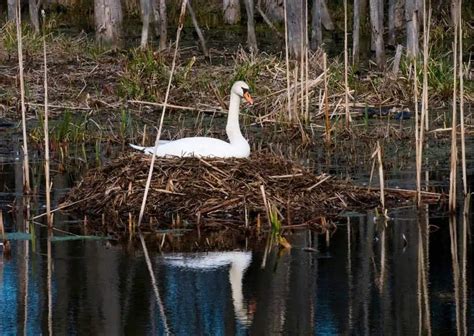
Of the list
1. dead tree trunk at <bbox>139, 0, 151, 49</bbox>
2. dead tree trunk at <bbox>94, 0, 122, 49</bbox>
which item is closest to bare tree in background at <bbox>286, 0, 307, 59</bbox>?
dead tree trunk at <bbox>139, 0, 151, 49</bbox>

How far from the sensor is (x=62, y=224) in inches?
537

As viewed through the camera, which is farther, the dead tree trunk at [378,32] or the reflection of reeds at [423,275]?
the dead tree trunk at [378,32]

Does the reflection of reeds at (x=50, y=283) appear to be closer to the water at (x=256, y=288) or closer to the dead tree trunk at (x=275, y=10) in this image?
the water at (x=256, y=288)

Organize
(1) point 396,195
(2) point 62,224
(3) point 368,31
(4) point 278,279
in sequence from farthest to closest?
1. (3) point 368,31
2. (1) point 396,195
3. (2) point 62,224
4. (4) point 278,279

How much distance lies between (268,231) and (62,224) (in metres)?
2.02

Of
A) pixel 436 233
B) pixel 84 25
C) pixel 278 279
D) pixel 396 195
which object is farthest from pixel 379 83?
pixel 84 25

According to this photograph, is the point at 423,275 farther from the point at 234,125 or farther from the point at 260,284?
the point at 234,125

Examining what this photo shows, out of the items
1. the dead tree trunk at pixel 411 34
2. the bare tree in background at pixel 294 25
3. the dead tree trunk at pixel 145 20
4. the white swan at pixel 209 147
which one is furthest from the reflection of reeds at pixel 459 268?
the dead tree trunk at pixel 145 20

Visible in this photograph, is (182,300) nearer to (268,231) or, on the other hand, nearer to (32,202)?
(268,231)

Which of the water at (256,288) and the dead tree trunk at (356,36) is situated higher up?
the dead tree trunk at (356,36)

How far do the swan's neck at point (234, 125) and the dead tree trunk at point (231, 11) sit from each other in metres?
24.6

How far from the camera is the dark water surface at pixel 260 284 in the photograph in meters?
9.69

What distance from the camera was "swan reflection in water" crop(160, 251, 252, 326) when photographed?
11.3 meters

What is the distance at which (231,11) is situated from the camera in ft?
133
